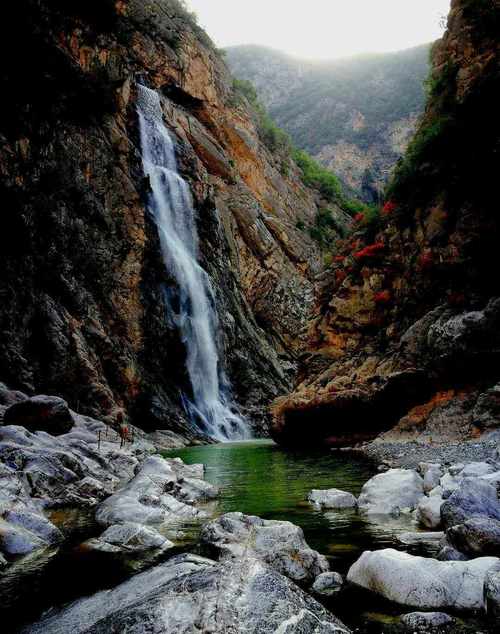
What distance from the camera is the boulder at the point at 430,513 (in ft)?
18.4

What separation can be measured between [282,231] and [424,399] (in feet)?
107

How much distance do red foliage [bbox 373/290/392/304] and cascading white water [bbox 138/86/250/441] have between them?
13081 mm

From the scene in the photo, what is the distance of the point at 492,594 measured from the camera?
3.18m

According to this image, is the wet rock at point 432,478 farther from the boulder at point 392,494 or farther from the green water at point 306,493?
the green water at point 306,493

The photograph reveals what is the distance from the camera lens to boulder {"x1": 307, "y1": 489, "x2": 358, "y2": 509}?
23.7ft

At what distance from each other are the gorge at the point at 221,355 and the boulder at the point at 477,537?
0.02 meters

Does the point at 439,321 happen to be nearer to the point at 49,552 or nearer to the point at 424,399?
the point at 424,399

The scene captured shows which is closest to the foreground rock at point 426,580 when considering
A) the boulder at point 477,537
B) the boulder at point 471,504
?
the boulder at point 477,537

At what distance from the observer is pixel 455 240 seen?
1602cm

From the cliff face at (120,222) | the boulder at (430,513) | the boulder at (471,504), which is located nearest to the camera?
the boulder at (471,504)

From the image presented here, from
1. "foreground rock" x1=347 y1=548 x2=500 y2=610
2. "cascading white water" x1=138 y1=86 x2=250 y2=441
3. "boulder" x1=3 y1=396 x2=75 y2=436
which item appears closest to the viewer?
"foreground rock" x1=347 y1=548 x2=500 y2=610

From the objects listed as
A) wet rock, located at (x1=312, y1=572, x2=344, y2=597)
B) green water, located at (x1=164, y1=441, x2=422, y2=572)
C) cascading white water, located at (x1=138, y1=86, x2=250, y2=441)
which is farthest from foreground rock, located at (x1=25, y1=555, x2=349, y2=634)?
cascading white water, located at (x1=138, y1=86, x2=250, y2=441)

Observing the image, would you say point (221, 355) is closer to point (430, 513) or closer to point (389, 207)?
point (389, 207)

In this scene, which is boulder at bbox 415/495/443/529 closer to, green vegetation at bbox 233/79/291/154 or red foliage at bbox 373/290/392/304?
red foliage at bbox 373/290/392/304
